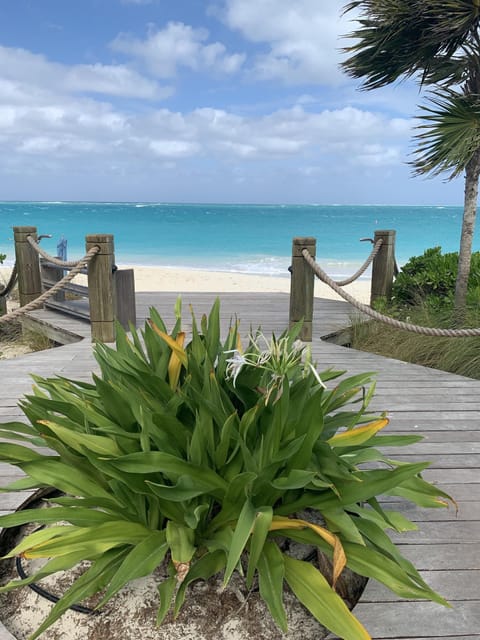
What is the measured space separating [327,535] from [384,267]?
198 inches

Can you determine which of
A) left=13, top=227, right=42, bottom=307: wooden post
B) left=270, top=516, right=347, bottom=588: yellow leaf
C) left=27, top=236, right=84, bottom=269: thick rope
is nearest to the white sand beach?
left=13, top=227, right=42, bottom=307: wooden post

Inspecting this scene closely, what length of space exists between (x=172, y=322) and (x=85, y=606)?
4.69 m

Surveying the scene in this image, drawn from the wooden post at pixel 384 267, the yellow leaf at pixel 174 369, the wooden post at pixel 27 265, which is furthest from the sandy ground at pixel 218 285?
the yellow leaf at pixel 174 369

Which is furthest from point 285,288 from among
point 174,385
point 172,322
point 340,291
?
point 174,385

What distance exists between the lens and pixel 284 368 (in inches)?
57.7

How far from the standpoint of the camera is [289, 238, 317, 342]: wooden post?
4.69 m

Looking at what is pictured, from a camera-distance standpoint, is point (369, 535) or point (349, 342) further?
point (349, 342)

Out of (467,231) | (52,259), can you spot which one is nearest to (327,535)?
(52,259)

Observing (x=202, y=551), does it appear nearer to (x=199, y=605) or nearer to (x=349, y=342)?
(x=199, y=605)

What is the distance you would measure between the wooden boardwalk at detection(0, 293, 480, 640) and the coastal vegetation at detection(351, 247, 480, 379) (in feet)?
1.20

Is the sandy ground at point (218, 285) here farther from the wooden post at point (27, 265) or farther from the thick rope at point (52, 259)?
the thick rope at point (52, 259)

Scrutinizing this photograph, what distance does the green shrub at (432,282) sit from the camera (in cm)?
593

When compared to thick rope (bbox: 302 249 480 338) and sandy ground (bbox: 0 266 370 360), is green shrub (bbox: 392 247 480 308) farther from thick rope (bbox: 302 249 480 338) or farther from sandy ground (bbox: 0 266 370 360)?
sandy ground (bbox: 0 266 370 360)

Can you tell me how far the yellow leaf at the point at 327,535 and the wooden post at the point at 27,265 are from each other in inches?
205
